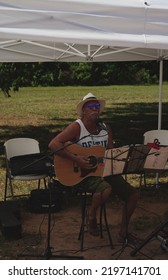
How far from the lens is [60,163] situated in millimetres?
5375

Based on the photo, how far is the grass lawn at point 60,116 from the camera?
45.1ft

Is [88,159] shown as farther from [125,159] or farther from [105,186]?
[125,159]

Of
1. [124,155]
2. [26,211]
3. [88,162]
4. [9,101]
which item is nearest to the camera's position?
[124,155]

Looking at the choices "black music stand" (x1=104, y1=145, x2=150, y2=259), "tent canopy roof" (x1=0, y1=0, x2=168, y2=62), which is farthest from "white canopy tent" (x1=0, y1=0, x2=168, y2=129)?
"black music stand" (x1=104, y1=145, x2=150, y2=259)

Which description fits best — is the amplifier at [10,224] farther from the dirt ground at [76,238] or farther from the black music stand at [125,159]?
the black music stand at [125,159]

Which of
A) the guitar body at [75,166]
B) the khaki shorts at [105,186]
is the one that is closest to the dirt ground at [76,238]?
the khaki shorts at [105,186]

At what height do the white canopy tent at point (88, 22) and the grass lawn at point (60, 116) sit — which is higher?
the white canopy tent at point (88, 22)

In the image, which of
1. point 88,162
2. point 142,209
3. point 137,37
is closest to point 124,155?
point 88,162

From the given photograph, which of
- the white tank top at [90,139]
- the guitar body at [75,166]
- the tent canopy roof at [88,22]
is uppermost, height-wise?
the tent canopy roof at [88,22]

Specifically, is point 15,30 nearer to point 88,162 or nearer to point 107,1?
point 107,1

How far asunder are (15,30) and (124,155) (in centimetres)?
141

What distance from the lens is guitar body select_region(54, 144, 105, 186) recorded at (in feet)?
Answer: 17.6

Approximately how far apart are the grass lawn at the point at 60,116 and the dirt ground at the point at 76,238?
1.83m

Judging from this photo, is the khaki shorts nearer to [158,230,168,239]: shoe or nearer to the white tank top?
the white tank top
